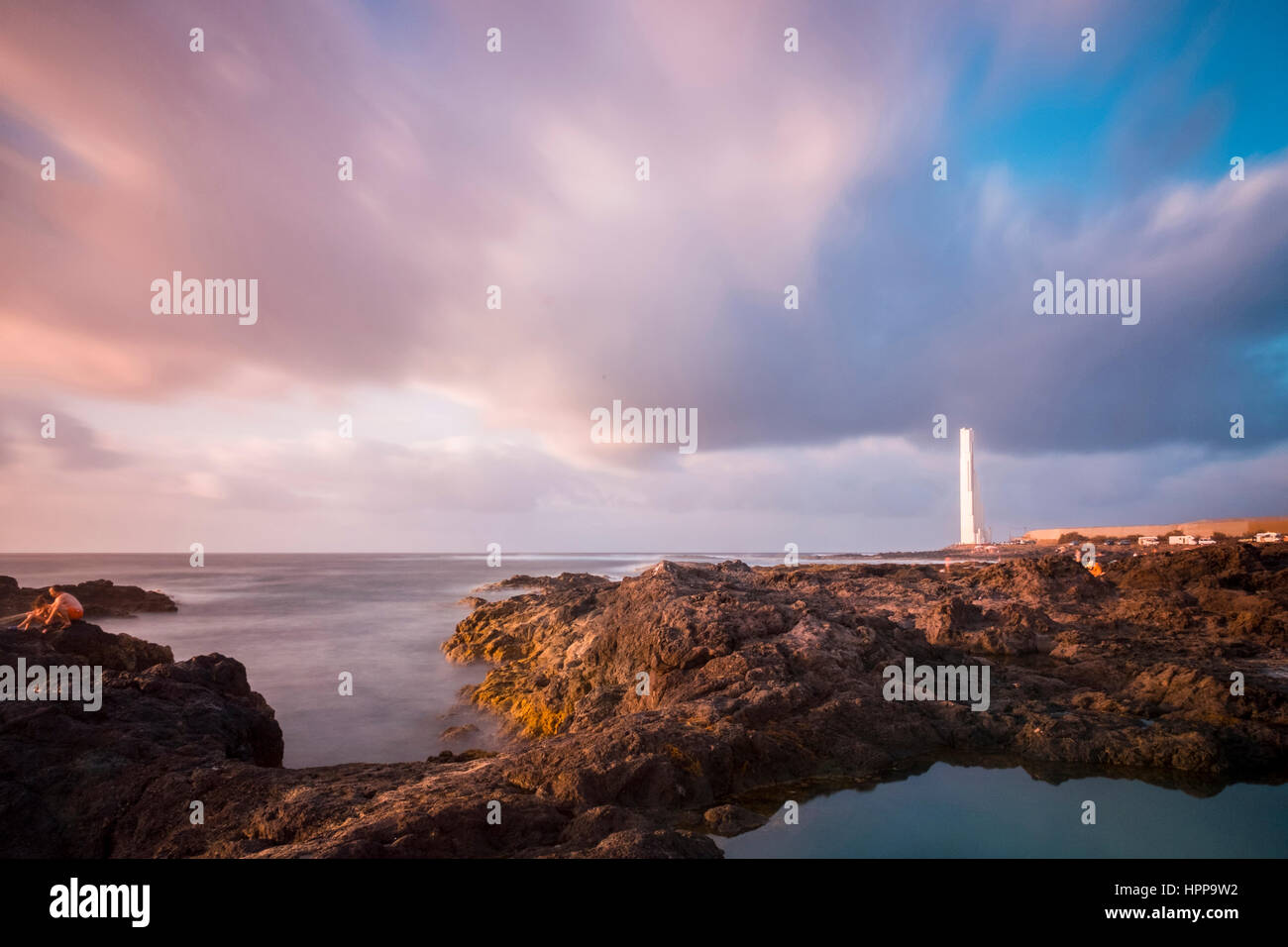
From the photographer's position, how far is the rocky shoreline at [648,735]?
15.6 feet

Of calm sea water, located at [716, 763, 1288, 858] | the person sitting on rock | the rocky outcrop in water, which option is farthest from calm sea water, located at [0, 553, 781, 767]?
calm sea water, located at [716, 763, 1288, 858]

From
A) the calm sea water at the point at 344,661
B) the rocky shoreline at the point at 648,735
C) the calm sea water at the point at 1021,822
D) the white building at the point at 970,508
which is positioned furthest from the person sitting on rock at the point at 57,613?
the white building at the point at 970,508

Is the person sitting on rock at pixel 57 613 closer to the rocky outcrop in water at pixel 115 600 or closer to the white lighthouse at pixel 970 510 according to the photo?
the rocky outcrop in water at pixel 115 600

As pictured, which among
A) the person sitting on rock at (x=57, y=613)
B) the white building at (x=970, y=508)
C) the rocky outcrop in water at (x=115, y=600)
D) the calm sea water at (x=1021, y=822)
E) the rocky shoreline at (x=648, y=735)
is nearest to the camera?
the rocky shoreline at (x=648, y=735)

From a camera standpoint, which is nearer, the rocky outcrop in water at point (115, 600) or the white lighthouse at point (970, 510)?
the rocky outcrop in water at point (115, 600)

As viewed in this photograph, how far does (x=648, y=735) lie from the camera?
615 cm

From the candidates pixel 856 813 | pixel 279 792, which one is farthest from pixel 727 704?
pixel 279 792

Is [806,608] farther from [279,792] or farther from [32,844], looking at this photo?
[32,844]

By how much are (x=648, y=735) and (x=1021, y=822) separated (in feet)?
12.1

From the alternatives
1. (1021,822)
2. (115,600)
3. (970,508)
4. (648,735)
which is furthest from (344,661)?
(970,508)

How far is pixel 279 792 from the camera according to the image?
204 inches

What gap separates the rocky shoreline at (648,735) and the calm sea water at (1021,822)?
0.33 meters
